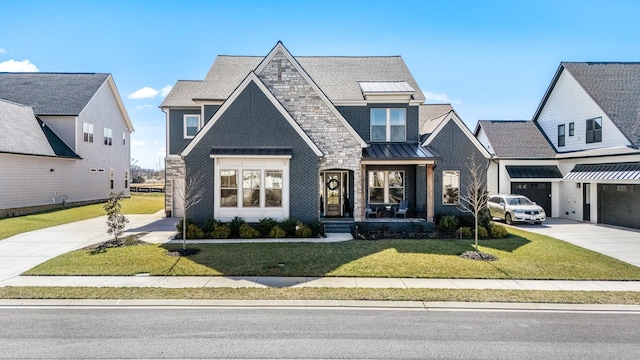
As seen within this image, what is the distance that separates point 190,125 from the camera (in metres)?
22.9

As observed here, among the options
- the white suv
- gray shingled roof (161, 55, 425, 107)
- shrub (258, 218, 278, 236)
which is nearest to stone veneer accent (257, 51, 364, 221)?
gray shingled roof (161, 55, 425, 107)

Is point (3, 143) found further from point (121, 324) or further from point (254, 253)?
point (121, 324)

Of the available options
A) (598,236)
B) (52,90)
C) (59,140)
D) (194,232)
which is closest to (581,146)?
(598,236)

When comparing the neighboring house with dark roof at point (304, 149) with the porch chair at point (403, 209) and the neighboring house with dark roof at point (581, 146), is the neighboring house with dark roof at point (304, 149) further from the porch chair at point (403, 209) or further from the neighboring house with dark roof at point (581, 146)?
the neighboring house with dark roof at point (581, 146)

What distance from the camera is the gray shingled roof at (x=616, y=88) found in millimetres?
21458

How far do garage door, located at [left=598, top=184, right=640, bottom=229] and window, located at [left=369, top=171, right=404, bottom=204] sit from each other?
13.4 m

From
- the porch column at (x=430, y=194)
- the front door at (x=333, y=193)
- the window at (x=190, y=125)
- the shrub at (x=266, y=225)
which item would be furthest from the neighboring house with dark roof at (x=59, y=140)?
the porch column at (x=430, y=194)

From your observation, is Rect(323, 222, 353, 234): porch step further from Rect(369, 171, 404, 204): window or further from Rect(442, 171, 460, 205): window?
Rect(442, 171, 460, 205): window

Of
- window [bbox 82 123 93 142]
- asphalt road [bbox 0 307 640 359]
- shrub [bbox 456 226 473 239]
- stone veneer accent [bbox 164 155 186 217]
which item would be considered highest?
window [bbox 82 123 93 142]

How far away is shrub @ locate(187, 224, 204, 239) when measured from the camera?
15.8 metres

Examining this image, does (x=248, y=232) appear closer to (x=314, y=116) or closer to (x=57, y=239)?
(x=314, y=116)

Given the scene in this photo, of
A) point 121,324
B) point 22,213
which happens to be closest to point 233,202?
point 121,324

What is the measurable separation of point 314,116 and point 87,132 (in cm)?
2369

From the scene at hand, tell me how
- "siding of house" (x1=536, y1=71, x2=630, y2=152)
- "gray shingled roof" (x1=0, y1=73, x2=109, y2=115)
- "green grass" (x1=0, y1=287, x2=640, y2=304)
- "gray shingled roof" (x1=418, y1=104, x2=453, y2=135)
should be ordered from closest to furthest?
1. "green grass" (x1=0, y1=287, x2=640, y2=304)
2. "siding of house" (x1=536, y1=71, x2=630, y2=152)
3. "gray shingled roof" (x1=418, y1=104, x2=453, y2=135)
4. "gray shingled roof" (x1=0, y1=73, x2=109, y2=115)
